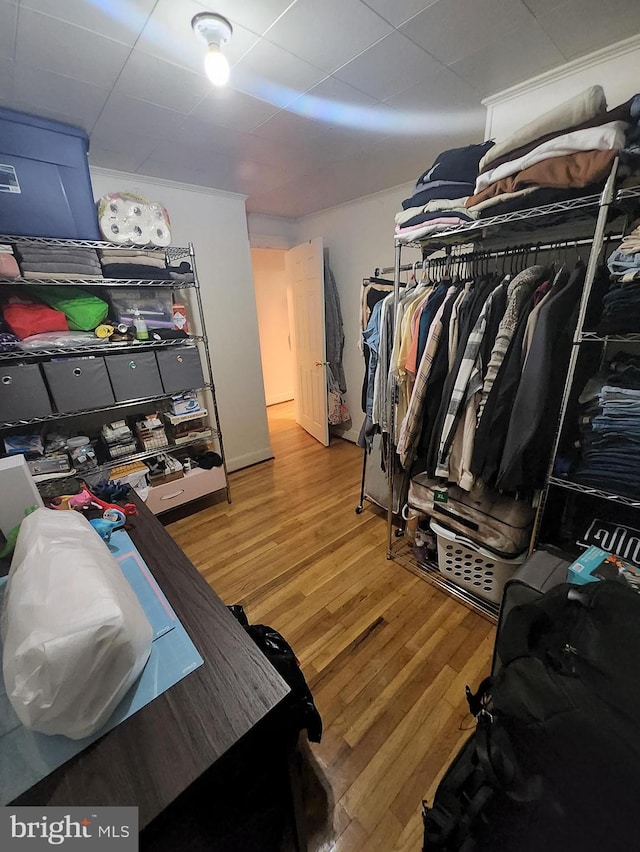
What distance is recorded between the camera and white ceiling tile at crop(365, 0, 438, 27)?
1043 mm

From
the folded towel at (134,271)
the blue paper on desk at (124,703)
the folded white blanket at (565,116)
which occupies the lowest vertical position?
the blue paper on desk at (124,703)

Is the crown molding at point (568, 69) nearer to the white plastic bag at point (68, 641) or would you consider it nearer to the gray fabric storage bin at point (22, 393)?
the white plastic bag at point (68, 641)

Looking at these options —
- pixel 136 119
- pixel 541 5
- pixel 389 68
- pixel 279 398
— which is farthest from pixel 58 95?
pixel 279 398

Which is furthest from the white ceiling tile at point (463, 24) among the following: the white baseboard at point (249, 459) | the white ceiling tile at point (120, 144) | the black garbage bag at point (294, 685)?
the white baseboard at point (249, 459)

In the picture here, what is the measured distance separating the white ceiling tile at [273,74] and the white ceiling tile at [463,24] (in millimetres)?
398

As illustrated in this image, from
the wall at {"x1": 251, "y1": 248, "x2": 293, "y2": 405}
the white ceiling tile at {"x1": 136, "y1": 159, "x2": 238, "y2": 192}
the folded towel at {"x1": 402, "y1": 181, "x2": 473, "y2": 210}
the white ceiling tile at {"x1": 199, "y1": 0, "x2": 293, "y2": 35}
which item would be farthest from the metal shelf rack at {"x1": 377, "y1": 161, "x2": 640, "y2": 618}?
the wall at {"x1": 251, "y1": 248, "x2": 293, "y2": 405}

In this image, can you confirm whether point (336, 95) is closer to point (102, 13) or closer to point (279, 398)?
point (102, 13)

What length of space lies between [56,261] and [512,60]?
2248 mm

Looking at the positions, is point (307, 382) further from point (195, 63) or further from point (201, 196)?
point (195, 63)

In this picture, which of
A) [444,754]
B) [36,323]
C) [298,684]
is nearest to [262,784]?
[298,684]

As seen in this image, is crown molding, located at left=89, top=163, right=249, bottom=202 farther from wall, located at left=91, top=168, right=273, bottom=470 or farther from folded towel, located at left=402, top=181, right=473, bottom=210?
folded towel, located at left=402, top=181, right=473, bottom=210

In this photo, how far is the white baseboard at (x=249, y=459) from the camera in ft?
10.4

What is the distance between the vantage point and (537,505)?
1.32 metres

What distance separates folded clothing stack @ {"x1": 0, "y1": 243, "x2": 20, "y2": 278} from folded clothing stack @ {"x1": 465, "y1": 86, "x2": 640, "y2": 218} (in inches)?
83.6
